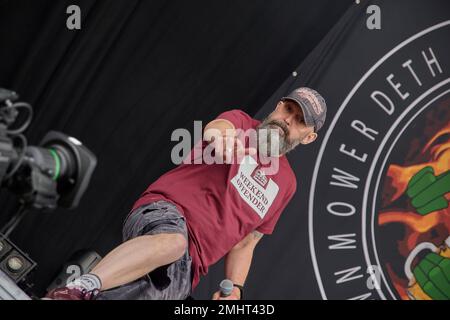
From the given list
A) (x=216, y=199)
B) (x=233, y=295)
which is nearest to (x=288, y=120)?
(x=216, y=199)

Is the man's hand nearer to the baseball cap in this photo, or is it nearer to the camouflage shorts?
the camouflage shorts

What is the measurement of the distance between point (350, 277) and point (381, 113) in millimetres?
674

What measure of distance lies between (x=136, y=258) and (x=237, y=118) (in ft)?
2.19

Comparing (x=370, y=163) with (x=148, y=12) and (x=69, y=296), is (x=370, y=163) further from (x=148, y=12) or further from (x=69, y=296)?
(x=69, y=296)

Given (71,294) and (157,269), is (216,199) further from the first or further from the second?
(71,294)

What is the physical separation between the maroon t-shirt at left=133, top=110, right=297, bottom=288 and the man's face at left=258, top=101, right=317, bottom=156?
2.3 inches

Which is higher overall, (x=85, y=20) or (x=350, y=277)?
(x=85, y=20)

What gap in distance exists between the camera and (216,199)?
104 inches

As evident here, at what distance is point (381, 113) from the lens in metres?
3.34

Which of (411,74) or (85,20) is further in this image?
(411,74)

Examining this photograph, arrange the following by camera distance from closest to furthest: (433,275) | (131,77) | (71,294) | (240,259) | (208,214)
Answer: (71,294) → (208,214) → (240,259) → (131,77) → (433,275)

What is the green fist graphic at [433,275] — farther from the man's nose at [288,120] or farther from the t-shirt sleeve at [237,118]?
the t-shirt sleeve at [237,118]

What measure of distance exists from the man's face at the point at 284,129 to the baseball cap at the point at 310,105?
0.03m
